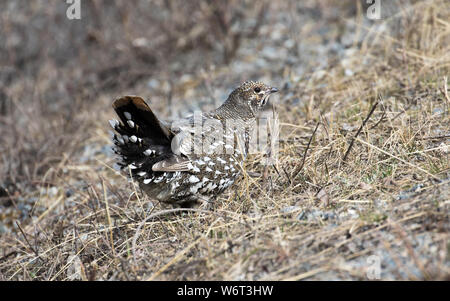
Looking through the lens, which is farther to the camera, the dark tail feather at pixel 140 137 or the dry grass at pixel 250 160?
the dark tail feather at pixel 140 137

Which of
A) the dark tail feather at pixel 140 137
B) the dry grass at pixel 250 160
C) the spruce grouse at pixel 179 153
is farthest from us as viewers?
the spruce grouse at pixel 179 153

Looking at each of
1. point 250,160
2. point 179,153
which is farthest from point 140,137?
point 250,160

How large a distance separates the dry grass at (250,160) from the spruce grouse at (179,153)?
8.7 inches

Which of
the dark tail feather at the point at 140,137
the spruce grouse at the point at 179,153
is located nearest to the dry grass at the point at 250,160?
the spruce grouse at the point at 179,153

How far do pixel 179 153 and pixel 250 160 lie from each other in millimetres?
1194

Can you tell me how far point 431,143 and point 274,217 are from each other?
1.66 m

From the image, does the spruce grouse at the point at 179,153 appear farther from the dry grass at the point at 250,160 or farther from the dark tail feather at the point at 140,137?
the dry grass at the point at 250,160

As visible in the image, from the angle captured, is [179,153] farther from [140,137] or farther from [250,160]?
[250,160]

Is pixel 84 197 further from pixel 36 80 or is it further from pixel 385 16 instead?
pixel 385 16

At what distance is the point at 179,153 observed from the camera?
13.7 feet

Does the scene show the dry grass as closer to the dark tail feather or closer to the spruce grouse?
the spruce grouse

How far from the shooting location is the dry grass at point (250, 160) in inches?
130

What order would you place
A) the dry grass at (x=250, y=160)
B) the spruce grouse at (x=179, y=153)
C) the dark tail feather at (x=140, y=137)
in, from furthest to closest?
the spruce grouse at (x=179, y=153)
the dark tail feather at (x=140, y=137)
the dry grass at (x=250, y=160)

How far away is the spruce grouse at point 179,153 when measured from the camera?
13.2ft
